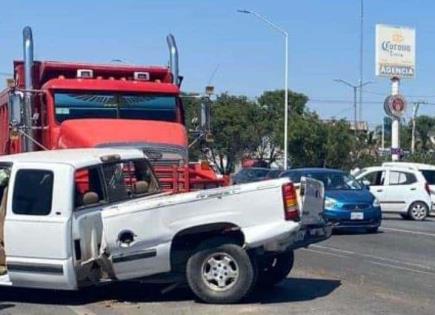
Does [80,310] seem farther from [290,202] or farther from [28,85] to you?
[28,85]

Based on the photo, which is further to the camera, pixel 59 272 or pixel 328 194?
pixel 328 194

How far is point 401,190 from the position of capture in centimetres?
2794

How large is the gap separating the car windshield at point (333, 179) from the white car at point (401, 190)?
486 centimetres

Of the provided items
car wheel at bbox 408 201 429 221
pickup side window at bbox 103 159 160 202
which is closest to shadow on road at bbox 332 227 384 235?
car wheel at bbox 408 201 429 221

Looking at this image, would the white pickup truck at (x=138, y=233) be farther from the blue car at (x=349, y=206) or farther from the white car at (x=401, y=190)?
the white car at (x=401, y=190)

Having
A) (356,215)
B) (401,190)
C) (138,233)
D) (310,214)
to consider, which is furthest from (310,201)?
(401,190)

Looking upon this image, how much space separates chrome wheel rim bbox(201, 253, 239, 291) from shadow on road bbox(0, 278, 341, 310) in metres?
0.47

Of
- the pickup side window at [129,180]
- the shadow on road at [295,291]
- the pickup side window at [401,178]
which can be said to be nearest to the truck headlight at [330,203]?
the pickup side window at [401,178]

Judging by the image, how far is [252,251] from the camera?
1049 centimetres

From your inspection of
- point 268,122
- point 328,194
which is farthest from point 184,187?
point 268,122

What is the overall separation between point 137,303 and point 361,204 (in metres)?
11.7

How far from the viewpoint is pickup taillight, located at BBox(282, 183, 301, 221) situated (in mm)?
10320

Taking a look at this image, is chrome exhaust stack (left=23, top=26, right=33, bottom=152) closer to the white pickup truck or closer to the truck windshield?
the truck windshield

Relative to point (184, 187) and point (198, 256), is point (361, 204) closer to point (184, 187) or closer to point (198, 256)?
point (184, 187)
